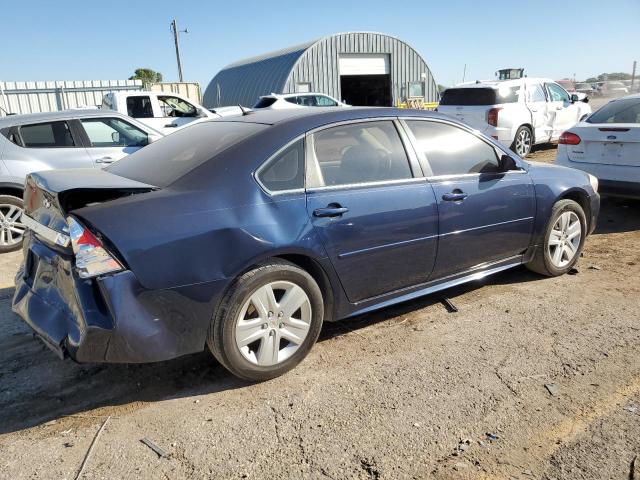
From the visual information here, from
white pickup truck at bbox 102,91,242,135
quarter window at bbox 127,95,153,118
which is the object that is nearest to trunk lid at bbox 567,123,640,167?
white pickup truck at bbox 102,91,242,135

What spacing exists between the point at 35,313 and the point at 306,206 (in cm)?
173

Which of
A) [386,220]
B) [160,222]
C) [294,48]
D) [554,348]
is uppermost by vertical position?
[294,48]

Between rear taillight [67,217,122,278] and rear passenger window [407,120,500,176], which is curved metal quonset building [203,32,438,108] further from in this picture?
rear taillight [67,217,122,278]

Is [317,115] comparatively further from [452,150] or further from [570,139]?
[570,139]

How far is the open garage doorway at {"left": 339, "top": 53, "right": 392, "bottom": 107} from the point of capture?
2970 centimetres

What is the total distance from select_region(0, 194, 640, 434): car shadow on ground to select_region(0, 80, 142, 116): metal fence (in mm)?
20110

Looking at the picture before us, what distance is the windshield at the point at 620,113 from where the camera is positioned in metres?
6.79

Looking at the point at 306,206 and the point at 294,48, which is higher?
the point at 294,48

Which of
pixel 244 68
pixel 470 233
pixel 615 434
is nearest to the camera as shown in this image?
pixel 615 434

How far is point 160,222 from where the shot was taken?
287 cm

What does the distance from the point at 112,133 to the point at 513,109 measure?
839 cm

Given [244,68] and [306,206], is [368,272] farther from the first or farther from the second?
[244,68]

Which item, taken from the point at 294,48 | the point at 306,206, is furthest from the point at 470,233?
the point at 294,48

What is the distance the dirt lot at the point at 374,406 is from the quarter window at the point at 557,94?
32.5 feet
